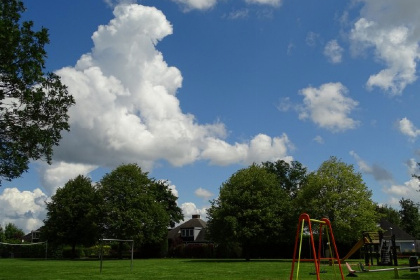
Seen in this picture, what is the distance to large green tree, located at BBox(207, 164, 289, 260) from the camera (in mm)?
51031

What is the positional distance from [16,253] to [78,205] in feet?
83.5

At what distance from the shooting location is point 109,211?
63.4 m

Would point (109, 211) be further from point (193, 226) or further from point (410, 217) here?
point (410, 217)

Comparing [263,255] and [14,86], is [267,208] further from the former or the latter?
[14,86]

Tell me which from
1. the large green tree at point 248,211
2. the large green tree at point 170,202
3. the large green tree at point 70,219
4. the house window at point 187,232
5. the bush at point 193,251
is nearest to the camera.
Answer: the large green tree at point 248,211

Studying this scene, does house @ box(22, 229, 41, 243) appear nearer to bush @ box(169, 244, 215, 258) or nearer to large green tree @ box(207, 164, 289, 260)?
bush @ box(169, 244, 215, 258)

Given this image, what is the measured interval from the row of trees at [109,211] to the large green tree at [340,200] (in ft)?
83.4

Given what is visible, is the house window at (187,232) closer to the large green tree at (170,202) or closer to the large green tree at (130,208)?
the large green tree at (170,202)

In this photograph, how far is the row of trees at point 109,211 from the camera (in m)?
62.8

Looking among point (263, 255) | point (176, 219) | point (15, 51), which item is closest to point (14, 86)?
point (15, 51)

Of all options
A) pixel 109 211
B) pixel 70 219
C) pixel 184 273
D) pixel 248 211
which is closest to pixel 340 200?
pixel 248 211

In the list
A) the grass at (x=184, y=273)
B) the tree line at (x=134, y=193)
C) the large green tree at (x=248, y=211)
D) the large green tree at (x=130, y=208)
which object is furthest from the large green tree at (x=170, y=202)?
the grass at (x=184, y=273)

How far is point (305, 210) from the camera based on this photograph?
51500 mm

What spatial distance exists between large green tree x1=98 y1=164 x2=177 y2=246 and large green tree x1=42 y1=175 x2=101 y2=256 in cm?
394
